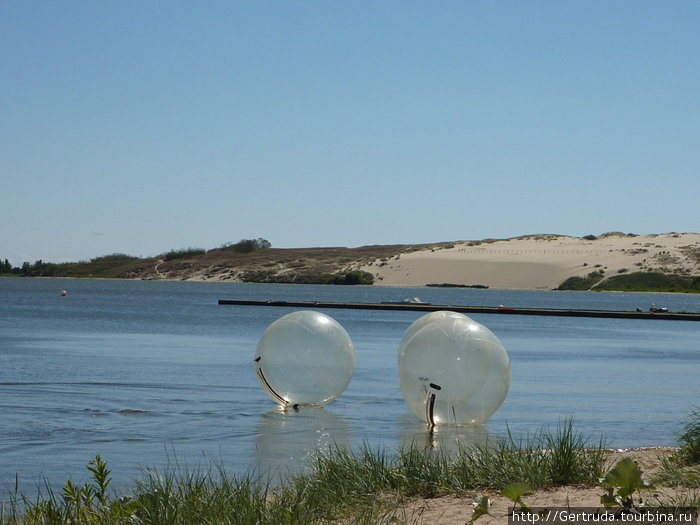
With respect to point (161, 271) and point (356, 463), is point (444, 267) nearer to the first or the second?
point (161, 271)

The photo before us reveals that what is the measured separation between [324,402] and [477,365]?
342 centimetres

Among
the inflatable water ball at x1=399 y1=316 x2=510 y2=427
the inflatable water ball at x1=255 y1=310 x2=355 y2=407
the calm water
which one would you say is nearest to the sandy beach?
the calm water

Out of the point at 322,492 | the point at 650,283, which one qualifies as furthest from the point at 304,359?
the point at 650,283

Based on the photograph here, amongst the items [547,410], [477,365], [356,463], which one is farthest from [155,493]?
[547,410]

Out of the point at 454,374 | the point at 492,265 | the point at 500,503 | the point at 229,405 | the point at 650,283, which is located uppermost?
the point at 492,265

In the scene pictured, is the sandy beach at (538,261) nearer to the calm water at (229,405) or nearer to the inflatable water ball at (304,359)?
the calm water at (229,405)

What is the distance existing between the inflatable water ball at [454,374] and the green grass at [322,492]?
361 cm

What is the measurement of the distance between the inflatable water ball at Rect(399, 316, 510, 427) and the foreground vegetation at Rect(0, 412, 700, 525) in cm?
365

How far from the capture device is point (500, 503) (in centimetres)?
737

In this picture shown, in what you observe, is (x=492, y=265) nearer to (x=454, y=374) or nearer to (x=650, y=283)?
(x=650, y=283)

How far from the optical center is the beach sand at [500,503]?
686 cm

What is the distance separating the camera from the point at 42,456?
11.5 meters

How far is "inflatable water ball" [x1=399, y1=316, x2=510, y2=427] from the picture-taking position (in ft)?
41.9

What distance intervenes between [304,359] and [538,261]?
15052cm
